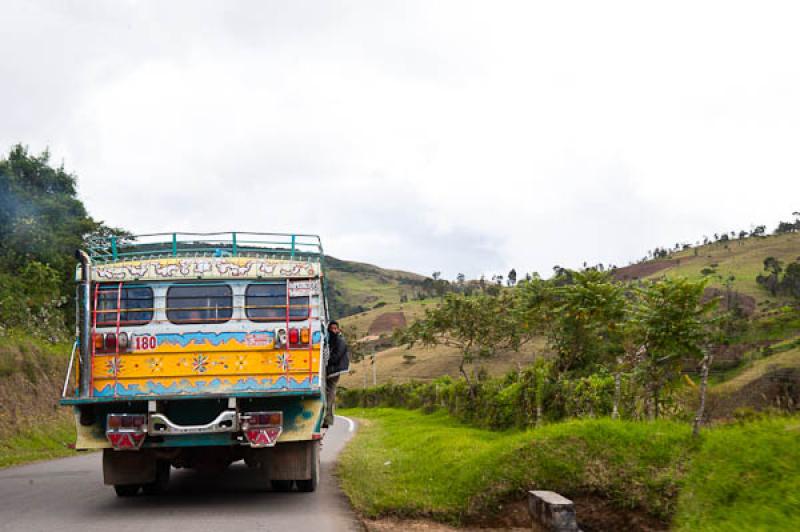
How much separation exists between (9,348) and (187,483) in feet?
37.6

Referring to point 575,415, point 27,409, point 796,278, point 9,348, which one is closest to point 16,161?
point 9,348

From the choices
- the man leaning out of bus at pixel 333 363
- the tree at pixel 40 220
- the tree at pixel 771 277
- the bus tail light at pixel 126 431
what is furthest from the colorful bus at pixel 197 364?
the tree at pixel 771 277

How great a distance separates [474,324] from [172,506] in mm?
21472

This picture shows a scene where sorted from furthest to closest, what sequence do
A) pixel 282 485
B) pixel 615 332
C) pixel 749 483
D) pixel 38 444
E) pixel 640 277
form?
1. pixel 640 277
2. pixel 38 444
3. pixel 615 332
4. pixel 282 485
5. pixel 749 483

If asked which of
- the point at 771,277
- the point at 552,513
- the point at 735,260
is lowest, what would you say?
the point at 552,513

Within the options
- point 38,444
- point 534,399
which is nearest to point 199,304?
point 534,399

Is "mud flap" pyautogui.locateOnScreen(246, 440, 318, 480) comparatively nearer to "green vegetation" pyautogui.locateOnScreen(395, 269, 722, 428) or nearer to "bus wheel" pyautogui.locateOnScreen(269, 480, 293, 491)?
"bus wheel" pyautogui.locateOnScreen(269, 480, 293, 491)

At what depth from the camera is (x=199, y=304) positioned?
9.88 meters

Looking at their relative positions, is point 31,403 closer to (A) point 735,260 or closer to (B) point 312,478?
(B) point 312,478

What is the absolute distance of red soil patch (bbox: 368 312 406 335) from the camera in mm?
111125

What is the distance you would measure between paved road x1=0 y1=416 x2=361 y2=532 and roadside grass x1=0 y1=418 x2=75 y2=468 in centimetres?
252

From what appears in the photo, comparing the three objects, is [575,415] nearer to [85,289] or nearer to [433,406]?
[85,289]

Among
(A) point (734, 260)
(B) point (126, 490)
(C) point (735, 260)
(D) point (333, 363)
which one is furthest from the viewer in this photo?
(A) point (734, 260)

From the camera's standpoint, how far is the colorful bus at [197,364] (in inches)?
358
